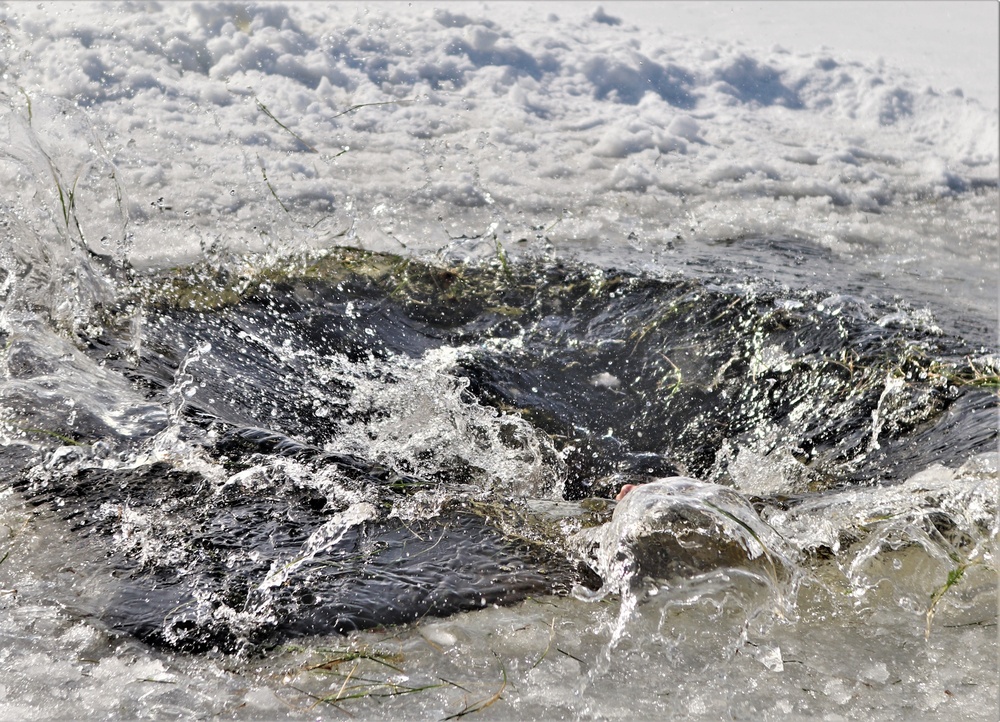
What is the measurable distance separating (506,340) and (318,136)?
282cm

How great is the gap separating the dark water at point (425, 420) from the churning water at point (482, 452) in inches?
0.6

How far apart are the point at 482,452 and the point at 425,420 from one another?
1.02 ft

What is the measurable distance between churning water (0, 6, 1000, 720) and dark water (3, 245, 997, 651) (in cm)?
1

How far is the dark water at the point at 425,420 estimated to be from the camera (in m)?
2.38

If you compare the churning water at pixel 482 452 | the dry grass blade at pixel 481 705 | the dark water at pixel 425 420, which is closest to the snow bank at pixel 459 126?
the churning water at pixel 482 452

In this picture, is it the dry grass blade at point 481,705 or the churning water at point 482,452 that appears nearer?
the dry grass blade at point 481,705

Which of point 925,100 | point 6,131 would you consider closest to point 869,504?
point 6,131

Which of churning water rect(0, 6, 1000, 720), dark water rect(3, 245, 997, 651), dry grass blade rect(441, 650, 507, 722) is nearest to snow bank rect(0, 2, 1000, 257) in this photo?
churning water rect(0, 6, 1000, 720)

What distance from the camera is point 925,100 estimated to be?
289 inches

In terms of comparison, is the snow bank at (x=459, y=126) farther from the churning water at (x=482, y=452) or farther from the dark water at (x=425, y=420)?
the dark water at (x=425, y=420)

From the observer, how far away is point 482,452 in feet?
10.3

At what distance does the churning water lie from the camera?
2090 millimetres

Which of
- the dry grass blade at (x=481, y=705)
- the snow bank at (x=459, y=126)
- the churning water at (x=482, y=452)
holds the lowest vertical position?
the dry grass blade at (x=481, y=705)

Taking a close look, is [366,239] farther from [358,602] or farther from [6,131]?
[358,602]
